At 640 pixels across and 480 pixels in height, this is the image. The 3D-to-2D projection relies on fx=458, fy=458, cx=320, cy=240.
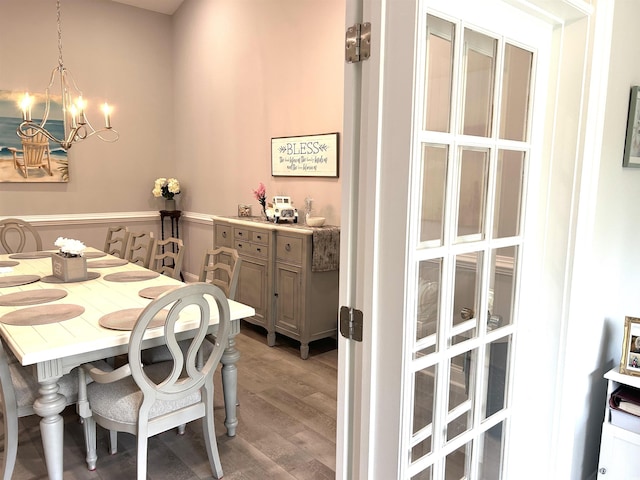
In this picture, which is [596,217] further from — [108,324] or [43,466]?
[43,466]

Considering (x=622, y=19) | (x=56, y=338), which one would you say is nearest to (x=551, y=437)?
(x=622, y=19)

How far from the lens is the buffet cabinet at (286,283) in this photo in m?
3.75

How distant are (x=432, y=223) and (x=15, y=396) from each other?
2.03 meters

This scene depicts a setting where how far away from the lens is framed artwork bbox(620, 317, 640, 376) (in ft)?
6.32

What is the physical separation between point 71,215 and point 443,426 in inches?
215

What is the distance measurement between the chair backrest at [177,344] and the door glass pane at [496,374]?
1158mm

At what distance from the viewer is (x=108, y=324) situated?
2133 mm

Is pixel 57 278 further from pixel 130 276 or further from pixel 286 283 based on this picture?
pixel 286 283

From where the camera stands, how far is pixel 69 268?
3008 millimetres

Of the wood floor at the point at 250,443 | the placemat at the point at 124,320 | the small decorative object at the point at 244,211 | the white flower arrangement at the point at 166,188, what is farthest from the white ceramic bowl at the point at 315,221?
the white flower arrangement at the point at 166,188

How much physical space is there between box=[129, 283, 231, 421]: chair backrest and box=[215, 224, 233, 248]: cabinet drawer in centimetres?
235

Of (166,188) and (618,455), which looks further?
(166,188)

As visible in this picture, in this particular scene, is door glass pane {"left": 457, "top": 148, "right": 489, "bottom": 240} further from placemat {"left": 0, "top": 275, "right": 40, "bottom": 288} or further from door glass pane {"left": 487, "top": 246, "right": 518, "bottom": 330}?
placemat {"left": 0, "top": 275, "right": 40, "bottom": 288}

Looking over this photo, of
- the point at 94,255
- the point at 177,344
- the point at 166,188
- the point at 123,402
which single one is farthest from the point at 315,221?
the point at 166,188
